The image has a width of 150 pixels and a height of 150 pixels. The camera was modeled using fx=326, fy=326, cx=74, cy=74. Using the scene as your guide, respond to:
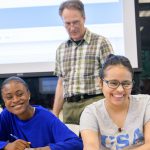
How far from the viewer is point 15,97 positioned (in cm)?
159

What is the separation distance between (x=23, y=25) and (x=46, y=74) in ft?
1.60

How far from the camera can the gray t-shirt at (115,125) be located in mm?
1425

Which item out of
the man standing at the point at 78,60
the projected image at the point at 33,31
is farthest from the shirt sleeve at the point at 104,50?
the projected image at the point at 33,31

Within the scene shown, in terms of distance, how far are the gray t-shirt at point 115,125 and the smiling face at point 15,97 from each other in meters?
0.32

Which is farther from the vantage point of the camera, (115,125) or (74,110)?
(74,110)

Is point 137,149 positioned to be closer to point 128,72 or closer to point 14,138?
point 128,72

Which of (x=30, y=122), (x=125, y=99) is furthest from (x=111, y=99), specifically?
(x=30, y=122)

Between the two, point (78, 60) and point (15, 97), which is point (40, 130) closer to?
point (15, 97)

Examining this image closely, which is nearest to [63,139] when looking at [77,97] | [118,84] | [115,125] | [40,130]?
[40,130]

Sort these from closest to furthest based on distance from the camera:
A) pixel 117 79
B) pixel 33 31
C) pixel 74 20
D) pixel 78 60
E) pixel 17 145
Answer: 1. pixel 117 79
2. pixel 17 145
3. pixel 74 20
4. pixel 78 60
5. pixel 33 31

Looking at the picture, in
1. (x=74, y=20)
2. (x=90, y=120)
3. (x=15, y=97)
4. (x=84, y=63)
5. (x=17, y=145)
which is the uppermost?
(x=74, y=20)

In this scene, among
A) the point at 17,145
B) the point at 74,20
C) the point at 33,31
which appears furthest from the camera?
the point at 33,31

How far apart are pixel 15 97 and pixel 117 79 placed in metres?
0.51

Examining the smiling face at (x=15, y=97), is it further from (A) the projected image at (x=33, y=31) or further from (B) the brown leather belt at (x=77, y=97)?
(A) the projected image at (x=33, y=31)
